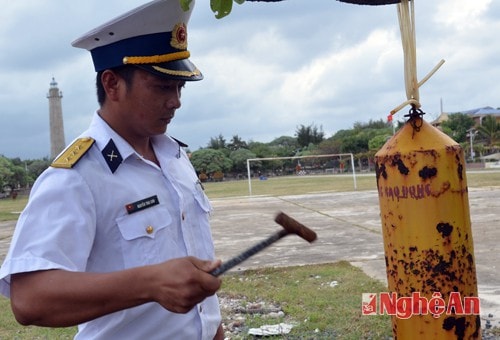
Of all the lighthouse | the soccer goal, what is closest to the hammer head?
the soccer goal

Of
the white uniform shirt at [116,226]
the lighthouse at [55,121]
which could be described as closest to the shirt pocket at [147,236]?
the white uniform shirt at [116,226]

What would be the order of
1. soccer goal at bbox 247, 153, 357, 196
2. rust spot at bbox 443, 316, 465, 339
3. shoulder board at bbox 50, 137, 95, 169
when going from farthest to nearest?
soccer goal at bbox 247, 153, 357, 196, rust spot at bbox 443, 316, 465, 339, shoulder board at bbox 50, 137, 95, 169

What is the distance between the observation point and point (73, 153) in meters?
1.55

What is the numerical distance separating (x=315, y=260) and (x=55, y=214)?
580 centimetres

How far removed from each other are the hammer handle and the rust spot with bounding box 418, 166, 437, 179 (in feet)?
2.05

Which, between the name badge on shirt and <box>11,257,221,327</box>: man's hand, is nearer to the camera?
<box>11,257,221,327</box>: man's hand

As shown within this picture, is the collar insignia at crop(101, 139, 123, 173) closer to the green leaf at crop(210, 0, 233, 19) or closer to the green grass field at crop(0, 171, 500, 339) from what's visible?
the green leaf at crop(210, 0, 233, 19)

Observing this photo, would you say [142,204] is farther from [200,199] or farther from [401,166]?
[401,166]

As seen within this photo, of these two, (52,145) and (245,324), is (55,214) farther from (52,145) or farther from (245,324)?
(52,145)

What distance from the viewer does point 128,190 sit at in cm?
159

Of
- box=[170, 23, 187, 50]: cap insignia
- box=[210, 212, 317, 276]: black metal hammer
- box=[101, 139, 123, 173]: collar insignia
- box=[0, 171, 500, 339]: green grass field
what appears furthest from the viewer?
box=[0, 171, 500, 339]: green grass field

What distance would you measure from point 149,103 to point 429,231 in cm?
99

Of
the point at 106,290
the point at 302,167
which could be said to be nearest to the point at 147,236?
the point at 106,290

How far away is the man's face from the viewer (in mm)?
1663
